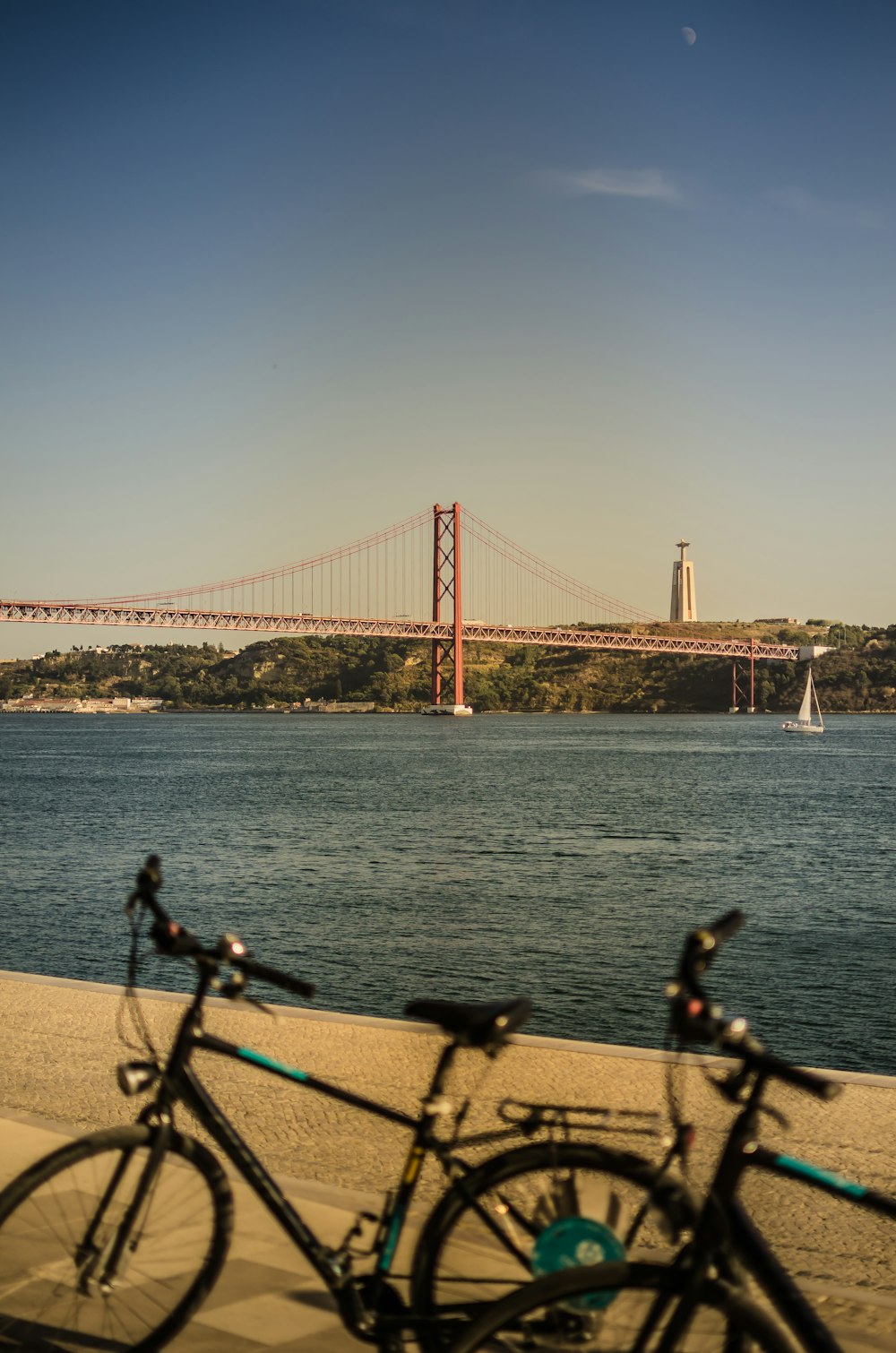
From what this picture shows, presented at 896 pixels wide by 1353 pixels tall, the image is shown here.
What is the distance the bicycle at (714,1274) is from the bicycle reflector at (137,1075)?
81 centimetres

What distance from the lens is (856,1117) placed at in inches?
197

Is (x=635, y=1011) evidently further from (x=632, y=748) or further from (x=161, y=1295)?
(x=632, y=748)

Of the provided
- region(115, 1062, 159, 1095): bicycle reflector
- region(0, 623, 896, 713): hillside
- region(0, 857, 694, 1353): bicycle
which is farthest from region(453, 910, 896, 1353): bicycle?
region(0, 623, 896, 713): hillside

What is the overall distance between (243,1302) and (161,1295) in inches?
16.2

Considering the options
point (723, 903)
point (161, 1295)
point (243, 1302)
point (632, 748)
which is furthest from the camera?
point (632, 748)

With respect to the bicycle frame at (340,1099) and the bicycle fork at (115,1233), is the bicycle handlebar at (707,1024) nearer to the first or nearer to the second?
the bicycle frame at (340,1099)

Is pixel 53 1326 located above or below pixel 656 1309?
below

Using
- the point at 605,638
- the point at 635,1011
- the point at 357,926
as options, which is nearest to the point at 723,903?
the point at 357,926

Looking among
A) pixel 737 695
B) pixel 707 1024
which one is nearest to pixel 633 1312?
pixel 707 1024

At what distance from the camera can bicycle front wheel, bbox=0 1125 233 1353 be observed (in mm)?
2600

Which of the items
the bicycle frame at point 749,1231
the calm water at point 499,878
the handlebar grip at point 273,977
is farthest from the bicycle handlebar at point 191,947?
the calm water at point 499,878

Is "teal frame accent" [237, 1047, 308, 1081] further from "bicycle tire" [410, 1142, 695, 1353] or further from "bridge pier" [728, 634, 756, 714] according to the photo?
"bridge pier" [728, 634, 756, 714]

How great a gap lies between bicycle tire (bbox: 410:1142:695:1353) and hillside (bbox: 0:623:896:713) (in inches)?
4553

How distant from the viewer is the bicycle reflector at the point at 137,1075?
2605 millimetres
